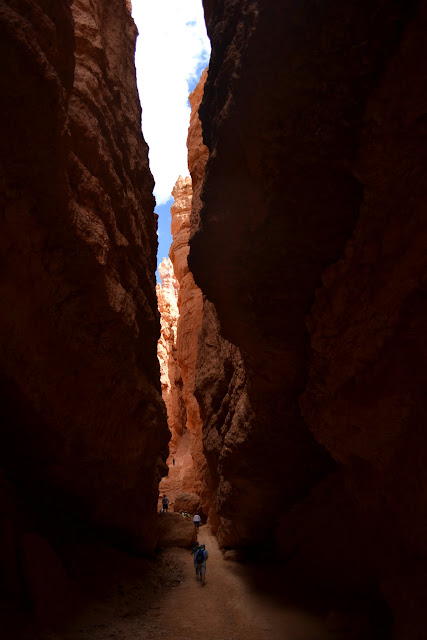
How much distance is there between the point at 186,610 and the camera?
704 centimetres

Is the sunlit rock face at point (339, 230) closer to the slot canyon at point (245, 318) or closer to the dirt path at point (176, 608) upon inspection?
the slot canyon at point (245, 318)

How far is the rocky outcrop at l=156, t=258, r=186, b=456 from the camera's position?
2791 cm

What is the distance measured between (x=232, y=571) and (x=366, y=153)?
9.30 meters

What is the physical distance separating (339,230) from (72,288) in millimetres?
3689

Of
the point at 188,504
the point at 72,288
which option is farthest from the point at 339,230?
the point at 188,504

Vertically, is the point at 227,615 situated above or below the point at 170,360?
below

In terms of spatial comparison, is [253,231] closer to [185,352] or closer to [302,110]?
[302,110]

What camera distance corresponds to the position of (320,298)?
5.36 meters

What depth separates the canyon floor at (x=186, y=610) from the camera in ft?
18.1

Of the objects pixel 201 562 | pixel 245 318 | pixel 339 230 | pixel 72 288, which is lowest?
pixel 201 562

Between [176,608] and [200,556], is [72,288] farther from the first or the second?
[200,556]

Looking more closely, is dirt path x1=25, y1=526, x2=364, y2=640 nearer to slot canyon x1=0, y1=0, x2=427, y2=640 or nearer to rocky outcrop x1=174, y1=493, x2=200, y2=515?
slot canyon x1=0, y1=0, x2=427, y2=640

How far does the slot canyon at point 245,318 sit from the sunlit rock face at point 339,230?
2cm

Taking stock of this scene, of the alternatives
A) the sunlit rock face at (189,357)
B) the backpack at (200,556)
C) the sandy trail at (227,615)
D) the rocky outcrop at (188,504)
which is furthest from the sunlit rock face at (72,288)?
the sunlit rock face at (189,357)
